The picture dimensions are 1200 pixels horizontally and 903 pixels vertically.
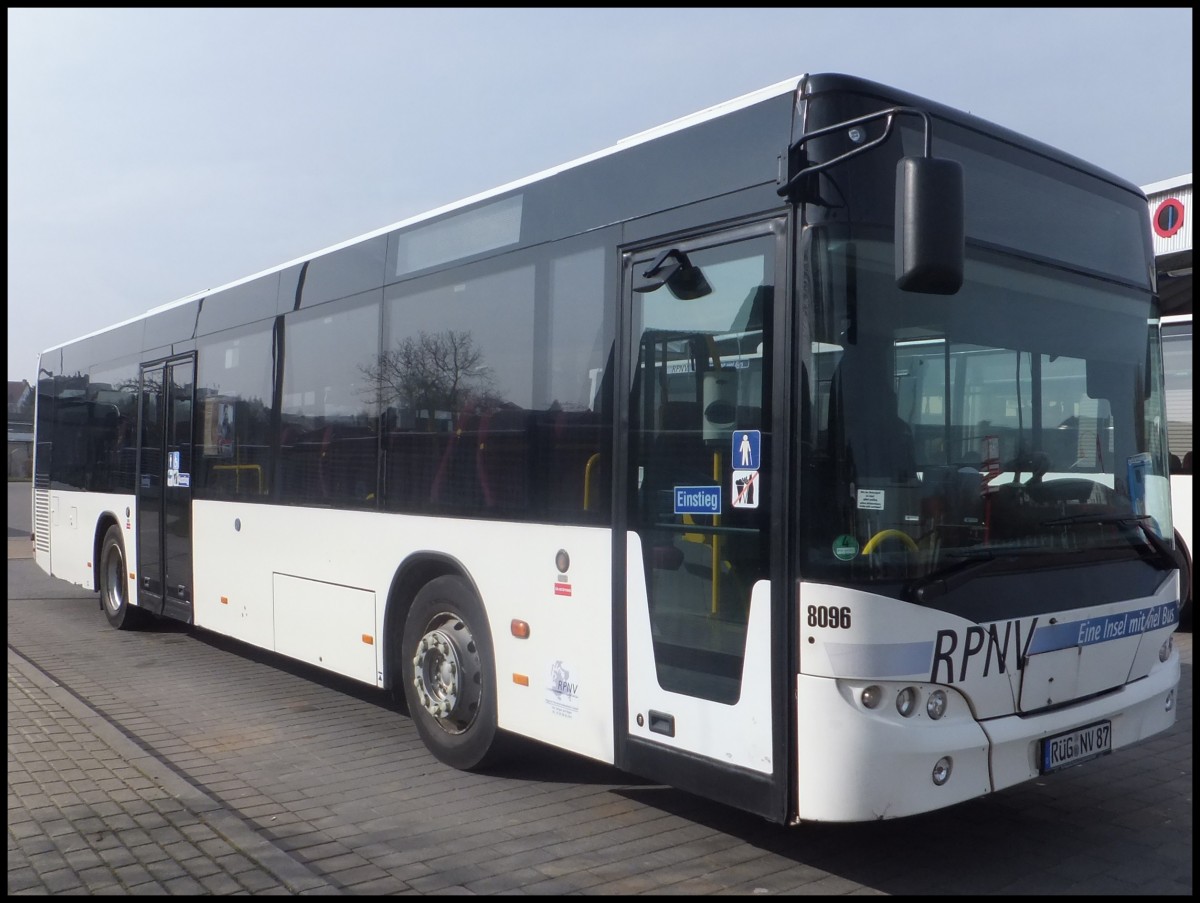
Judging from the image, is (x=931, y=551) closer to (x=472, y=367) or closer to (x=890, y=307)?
(x=890, y=307)

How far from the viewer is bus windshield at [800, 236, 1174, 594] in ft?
13.8

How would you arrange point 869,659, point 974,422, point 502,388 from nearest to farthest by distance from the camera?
point 869,659 → point 974,422 → point 502,388

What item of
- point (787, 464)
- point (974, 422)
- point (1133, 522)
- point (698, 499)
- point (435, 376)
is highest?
point (435, 376)

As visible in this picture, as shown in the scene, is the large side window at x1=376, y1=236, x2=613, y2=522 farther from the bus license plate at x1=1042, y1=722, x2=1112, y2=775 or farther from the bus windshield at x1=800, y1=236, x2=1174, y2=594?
the bus license plate at x1=1042, y1=722, x2=1112, y2=775

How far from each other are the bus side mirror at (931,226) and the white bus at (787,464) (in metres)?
0.01

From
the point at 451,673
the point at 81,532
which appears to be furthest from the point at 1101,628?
the point at 81,532

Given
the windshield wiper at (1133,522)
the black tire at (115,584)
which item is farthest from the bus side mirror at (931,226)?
the black tire at (115,584)

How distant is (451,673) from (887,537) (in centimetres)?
298

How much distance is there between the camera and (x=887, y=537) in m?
4.20

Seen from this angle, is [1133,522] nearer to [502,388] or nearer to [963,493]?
[963,493]

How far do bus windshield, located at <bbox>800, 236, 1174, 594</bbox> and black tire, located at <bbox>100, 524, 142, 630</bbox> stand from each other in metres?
9.27

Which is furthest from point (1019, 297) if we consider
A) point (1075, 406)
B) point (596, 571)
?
point (596, 571)

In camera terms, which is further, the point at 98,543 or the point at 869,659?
the point at 98,543

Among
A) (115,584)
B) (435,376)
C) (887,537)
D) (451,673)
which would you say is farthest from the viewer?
(115,584)
